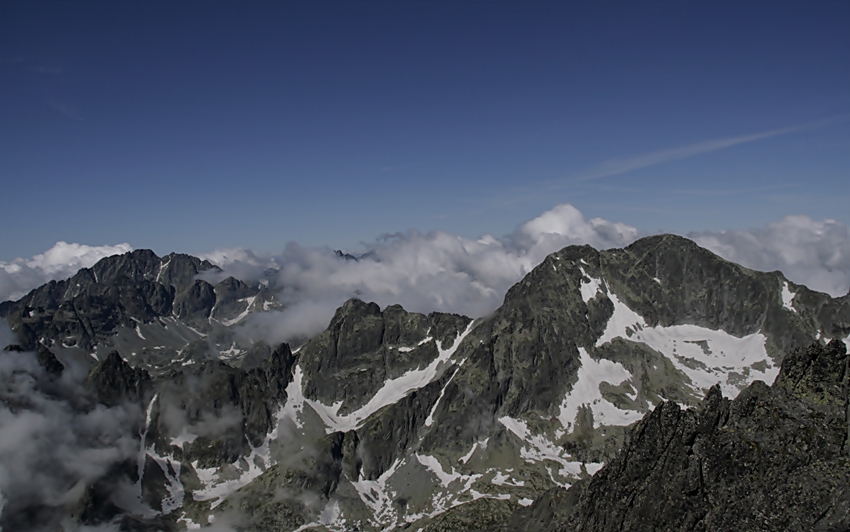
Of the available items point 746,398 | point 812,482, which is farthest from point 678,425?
point 812,482

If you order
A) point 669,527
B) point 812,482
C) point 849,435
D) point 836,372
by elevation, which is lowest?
point 669,527

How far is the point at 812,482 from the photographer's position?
214ft

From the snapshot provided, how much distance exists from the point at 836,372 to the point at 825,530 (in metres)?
24.3

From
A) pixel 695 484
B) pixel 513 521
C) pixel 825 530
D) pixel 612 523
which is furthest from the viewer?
pixel 513 521

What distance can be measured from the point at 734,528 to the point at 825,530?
11.0 metres

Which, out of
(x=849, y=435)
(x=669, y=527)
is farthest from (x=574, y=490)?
(x=849, y=435)

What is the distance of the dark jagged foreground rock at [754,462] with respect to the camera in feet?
213

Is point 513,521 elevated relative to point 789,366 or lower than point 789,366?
lower

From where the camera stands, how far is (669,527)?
7788cm

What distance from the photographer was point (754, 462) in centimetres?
7175

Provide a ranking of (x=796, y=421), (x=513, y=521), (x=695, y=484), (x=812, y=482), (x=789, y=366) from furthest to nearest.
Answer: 1. (x=513, y=521)
2. (x=789, y=366)
3. (x=695, y=484)
4. (x=796, y=421)
5. (x=812, y=482)

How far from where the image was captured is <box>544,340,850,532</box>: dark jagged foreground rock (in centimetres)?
6500

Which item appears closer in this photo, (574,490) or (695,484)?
(695,484)

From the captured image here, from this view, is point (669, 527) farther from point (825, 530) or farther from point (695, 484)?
point (825, 530)
